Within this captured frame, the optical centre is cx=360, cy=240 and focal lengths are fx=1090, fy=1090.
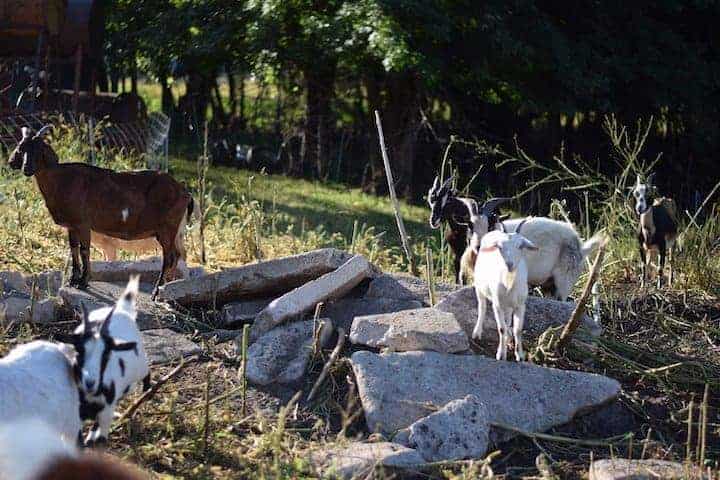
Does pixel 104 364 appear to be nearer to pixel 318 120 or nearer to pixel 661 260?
pixel 661 260

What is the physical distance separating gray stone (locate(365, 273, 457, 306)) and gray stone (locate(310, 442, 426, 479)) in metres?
1.94

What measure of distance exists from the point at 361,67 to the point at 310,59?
Result: 73cm

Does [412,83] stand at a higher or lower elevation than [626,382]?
higher

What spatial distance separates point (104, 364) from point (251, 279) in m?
2.35

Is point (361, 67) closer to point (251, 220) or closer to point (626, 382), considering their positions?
point (251, 220)

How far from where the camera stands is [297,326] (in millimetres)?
6879

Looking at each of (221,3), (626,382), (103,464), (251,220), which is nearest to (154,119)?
(221,3)

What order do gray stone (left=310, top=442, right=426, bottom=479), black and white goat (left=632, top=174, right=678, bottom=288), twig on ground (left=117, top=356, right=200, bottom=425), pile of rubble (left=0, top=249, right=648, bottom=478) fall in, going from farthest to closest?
black and white goat (left=632, top=174, right=678, bottom=288)
pile of rubble (left=0, top=249, right=648, bottom=478)
twig on ground (left=117, top=356, right=200, bottom=425)
gray stone (left=310, top=442, right=426, bottom=479)

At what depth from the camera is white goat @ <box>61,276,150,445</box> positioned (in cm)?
511

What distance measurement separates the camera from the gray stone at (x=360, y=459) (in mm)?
5371

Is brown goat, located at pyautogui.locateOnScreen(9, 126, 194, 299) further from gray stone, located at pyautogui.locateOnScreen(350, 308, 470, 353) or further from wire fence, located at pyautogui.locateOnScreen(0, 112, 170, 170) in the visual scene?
wire fence, located at pyautogui.locateOnScreen(0, 112, 170, 170)

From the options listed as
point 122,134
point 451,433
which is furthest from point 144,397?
point 122,134

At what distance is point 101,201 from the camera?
304 inches

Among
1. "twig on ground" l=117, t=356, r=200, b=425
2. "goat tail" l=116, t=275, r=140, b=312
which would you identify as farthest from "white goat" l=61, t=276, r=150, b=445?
"twig on ground" l=117, t=356, r=200, b=425
